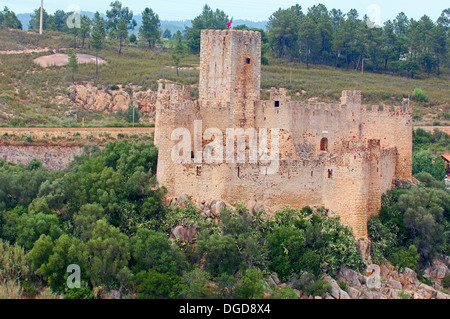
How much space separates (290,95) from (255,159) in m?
27.8

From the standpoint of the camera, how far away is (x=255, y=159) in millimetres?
33188

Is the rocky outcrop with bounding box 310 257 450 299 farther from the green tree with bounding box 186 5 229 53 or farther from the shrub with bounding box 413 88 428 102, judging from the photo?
the green tree with bounding box 186 5 229 53

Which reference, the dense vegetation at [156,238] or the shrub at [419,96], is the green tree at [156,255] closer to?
the dense vegetation at [156,238]

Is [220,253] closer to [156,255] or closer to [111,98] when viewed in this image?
[156,255]

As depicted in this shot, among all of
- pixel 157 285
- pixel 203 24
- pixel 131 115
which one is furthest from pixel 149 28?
pixel 157 285

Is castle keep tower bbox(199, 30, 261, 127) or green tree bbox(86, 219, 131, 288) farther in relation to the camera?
castle keep tower bbox(199, 30, 261, 127)

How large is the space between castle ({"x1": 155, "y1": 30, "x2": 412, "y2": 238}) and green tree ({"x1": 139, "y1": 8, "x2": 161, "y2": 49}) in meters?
47.7

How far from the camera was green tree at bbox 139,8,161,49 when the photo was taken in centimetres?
8206

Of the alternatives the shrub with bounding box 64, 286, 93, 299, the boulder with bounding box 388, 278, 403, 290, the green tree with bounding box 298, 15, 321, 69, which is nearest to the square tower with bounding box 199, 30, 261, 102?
the boulder with bounding box 388, 278, 403, 290

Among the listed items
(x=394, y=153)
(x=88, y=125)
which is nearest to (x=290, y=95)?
A: (x=88, y=125)

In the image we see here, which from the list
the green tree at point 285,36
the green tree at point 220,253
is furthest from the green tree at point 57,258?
the green tree at point 285,36

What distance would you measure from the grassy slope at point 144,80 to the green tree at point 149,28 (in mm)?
5640

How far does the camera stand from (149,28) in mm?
82500

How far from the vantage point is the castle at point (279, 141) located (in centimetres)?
3241
